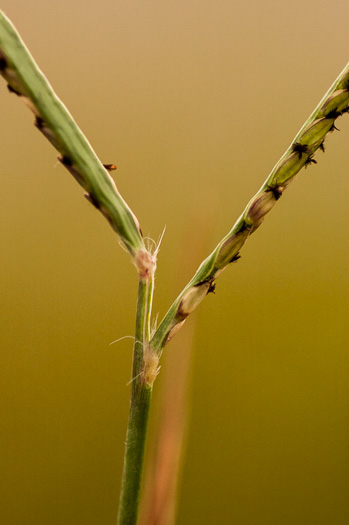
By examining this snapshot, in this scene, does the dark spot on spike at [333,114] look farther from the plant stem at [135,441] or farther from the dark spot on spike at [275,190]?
the plant stem at [135,441]

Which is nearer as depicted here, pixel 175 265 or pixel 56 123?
pixel 56 123

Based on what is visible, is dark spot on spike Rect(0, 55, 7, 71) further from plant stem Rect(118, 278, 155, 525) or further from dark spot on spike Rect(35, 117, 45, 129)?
plant stem Rect(118, 278, 155, 525)

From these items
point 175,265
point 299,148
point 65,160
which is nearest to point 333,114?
point 299,148

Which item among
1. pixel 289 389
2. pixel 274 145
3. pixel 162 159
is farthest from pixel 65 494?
pixel 274 145

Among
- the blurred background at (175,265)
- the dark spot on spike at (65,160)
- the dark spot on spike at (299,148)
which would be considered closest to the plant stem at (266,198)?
the dark spot on spike at (299,148)

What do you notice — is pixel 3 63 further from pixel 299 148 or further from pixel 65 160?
pixel 299 148

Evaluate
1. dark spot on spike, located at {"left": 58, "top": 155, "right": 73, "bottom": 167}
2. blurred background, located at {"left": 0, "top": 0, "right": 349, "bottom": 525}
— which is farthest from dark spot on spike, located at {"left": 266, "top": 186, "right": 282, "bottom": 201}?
blurred background, located at {"left": 0, "top": 0, "right": 349, "bottom": 525}

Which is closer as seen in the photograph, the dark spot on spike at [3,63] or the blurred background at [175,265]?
the dark spot on spike at [3,63]

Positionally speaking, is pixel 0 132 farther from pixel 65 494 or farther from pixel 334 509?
pixel 334 509
